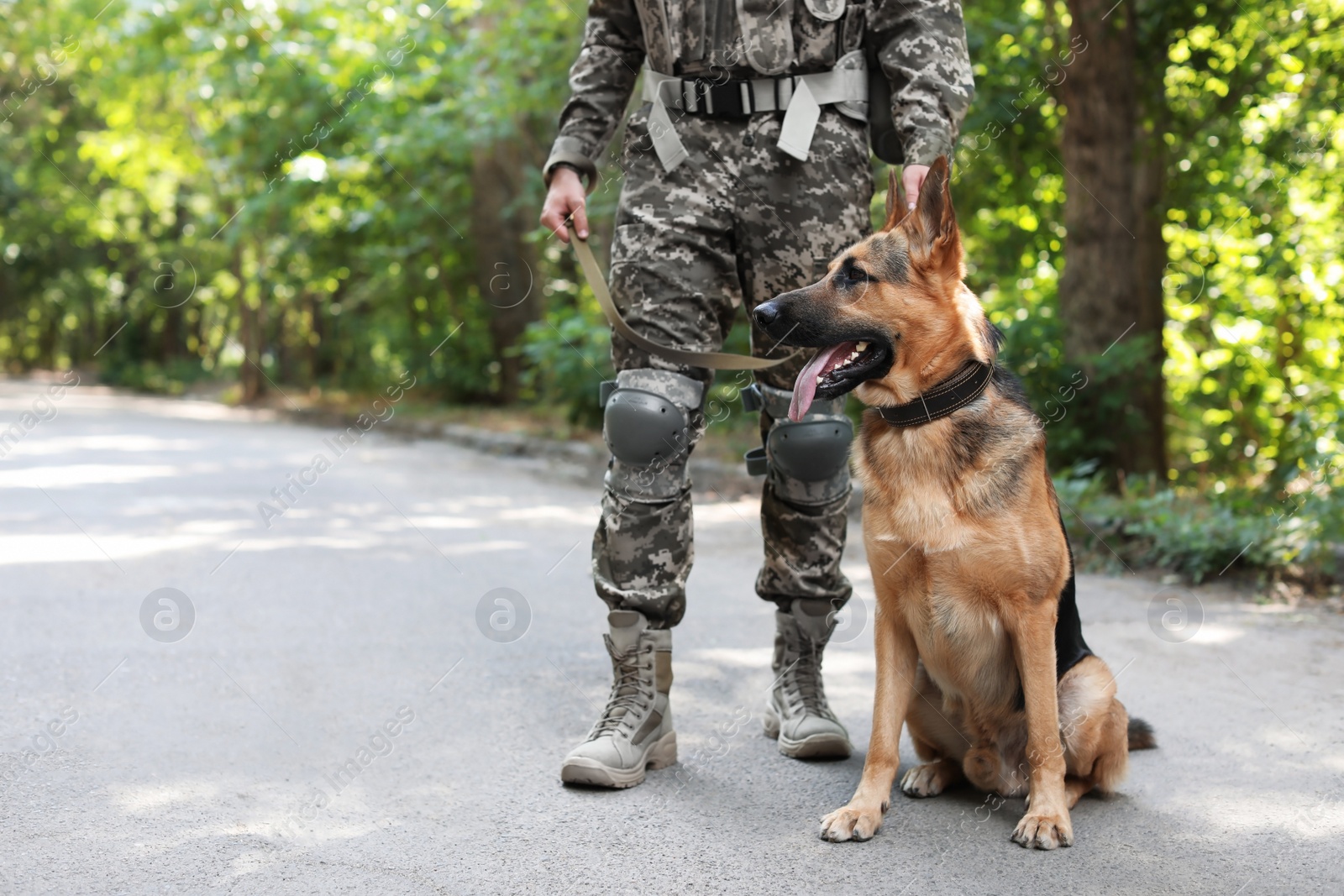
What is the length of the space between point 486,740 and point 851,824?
1.11 m

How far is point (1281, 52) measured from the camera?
7.70 meters

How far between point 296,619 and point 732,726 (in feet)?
6.54

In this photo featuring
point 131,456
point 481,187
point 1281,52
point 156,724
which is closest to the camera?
point 156,724

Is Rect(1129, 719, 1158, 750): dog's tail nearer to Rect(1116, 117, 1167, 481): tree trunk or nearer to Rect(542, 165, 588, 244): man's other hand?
Rect(542, 165, 588, 244): man's other hand

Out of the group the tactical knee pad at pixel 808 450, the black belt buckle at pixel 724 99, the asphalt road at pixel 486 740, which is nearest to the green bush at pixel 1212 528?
the asphalt road at pixel 486 740

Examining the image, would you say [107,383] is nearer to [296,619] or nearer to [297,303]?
[297,303]

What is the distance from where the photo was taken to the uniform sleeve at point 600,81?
3.19 m

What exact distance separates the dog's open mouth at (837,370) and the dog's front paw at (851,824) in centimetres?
88

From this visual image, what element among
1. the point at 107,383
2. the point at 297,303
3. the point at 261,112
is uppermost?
the point at 261,112

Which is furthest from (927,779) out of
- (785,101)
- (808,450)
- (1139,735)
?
(785,101)

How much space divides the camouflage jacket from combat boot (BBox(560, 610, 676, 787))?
4.29 feet

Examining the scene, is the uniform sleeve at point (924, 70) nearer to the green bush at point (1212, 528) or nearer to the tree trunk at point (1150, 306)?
the green bush at point (1212, 528)

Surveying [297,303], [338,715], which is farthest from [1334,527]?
[297,303]

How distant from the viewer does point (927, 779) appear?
2.77m
